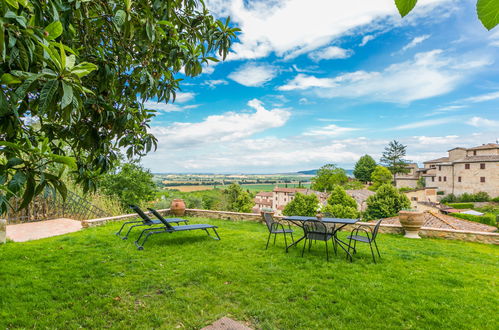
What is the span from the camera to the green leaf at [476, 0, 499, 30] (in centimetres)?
37

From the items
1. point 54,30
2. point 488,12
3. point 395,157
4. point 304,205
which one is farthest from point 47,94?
point 395,157

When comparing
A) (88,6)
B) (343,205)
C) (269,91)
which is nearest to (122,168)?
(88,6)

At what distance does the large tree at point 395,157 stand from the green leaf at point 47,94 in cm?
6910

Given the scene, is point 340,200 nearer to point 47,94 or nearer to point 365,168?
point 47,94

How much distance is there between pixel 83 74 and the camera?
4.41 ft

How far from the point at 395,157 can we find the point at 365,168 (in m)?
7.43

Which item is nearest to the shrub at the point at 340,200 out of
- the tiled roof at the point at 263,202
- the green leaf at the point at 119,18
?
the green leaf at the point at 119,18

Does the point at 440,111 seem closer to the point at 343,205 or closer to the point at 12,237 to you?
the point at 343,205

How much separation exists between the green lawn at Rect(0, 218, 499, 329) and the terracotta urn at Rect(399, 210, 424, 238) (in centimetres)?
165

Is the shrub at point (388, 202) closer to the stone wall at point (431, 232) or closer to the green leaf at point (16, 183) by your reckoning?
the stone wall at point (431, 232)

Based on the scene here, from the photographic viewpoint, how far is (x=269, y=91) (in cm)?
2708

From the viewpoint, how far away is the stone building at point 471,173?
36.5 m

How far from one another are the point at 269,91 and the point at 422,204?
85.2ft

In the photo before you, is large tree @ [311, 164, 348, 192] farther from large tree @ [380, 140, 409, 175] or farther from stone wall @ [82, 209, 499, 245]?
stone wall @ [82, 209, 499, 245]
